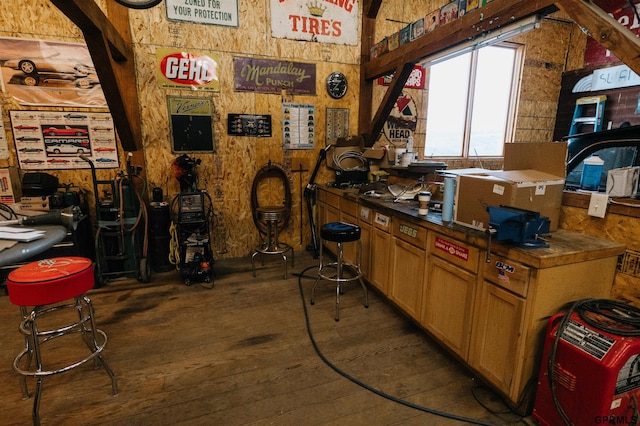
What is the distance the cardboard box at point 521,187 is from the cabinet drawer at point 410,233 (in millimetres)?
276

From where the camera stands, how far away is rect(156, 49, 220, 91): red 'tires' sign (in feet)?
11.6

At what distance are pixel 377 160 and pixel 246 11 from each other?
226 centimetres

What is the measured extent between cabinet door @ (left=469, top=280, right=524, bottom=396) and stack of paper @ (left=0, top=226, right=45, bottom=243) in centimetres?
234

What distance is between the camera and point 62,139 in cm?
338

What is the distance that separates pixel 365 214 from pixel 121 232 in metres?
2.47

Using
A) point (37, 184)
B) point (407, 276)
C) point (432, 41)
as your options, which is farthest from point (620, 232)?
point (37, 184)

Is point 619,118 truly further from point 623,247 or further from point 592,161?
point 623,247

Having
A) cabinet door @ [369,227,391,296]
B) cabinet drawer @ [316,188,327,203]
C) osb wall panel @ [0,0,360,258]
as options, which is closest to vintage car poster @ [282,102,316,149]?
osb wall panel @ [0,0,360,258]

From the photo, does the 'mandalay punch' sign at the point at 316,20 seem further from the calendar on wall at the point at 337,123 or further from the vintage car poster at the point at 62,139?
the vintage car poster at the point at 62,139

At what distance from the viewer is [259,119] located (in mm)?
3947

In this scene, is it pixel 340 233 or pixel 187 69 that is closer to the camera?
pixel 340 233

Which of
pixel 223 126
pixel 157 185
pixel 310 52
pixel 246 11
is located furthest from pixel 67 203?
pixel 310 52

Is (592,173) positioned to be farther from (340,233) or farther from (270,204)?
(270,204)

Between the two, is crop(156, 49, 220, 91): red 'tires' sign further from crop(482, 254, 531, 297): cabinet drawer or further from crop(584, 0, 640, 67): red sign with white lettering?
crop(584, 0, 640, 67): red sign with white lettering
